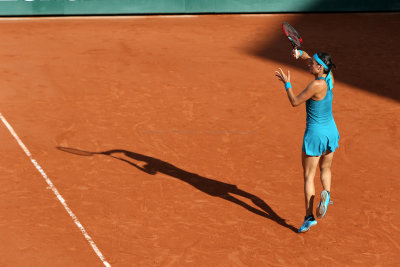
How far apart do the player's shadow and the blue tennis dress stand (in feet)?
4.02

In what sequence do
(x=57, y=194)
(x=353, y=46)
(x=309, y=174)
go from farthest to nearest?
(x=353, y=46), (x=57, y=194), (x=309, y=174)

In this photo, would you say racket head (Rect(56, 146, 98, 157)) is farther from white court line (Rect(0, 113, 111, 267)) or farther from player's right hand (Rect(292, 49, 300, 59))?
player's right hand (Rect(292, 49, 300, 59))

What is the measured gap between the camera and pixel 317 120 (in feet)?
25.3

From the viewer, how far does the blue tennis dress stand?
7.62 metres

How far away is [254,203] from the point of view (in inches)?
352

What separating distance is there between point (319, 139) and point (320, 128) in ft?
0.48

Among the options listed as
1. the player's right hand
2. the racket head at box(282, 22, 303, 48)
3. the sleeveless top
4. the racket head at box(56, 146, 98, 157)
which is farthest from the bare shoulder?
the racket head at box(56, 146, 98, 157)

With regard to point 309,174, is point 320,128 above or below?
above

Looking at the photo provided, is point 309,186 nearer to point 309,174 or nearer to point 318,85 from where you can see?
point 309,174

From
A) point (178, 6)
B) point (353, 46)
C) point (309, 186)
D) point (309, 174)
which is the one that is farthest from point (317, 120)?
point (178, 6)

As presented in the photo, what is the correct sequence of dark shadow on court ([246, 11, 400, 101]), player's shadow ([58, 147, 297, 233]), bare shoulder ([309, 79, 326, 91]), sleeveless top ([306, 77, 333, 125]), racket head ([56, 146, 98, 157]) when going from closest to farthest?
bare shoulder ([309, 79, 326, 91]), sleeveless top ([306, 77, 333, 125]), player's shadow ([58, 147, 297, 233]), racket head ([56, 146, 98, 157]), dark shadow on court ([246, 11, 400, 101])

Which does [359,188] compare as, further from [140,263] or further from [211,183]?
[140,263]

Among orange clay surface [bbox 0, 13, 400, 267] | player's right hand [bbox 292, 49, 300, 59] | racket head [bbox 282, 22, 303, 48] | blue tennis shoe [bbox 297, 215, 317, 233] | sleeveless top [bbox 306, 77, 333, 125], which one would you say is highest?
racket head [bbox 282, 22, 303, 48]

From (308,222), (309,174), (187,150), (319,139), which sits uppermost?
(319,139)
